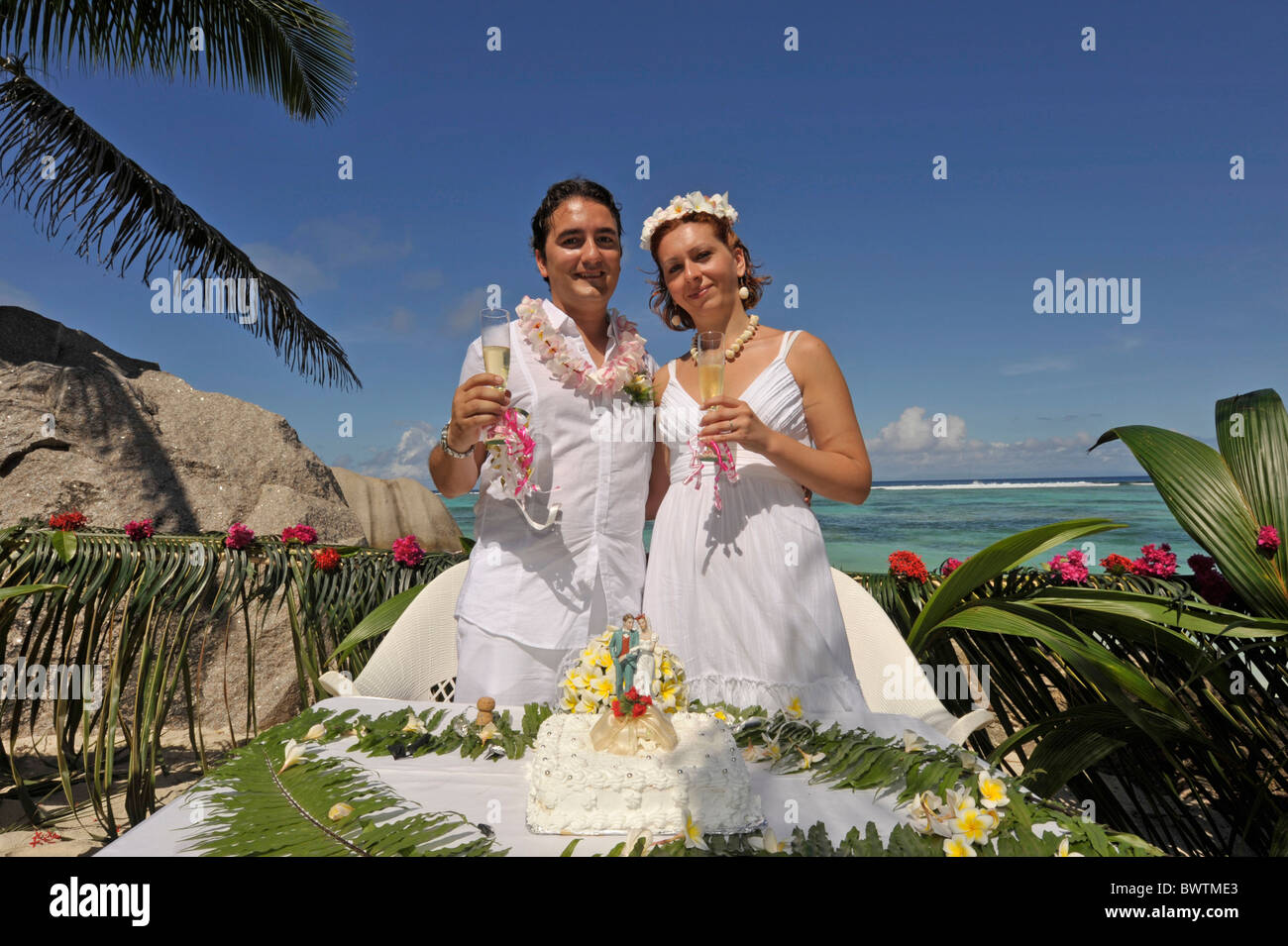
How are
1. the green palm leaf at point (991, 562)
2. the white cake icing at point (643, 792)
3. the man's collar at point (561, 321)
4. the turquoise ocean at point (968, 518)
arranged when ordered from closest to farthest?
the white cake icing at point (643, 792)
the man's collar at point (561, 321)
the green palm leaf at point (991, 562)
the turquoise ocean at point (968, 518)

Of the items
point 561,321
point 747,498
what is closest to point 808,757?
point 747,498

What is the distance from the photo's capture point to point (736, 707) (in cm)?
217

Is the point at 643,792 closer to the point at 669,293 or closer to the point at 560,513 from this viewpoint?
the point at 560,513

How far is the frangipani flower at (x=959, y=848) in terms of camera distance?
Answer: 4.16 ft

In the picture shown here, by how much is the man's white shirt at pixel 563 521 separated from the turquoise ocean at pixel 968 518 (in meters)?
23.8

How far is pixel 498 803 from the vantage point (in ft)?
5.28

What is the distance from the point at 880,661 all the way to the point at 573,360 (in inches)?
67.1

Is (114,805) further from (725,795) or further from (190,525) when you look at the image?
(725,795)

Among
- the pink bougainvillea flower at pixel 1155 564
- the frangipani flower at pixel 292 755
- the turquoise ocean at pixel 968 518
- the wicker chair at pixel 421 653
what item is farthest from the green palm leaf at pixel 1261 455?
the turquoise ocean at pixel 968 518

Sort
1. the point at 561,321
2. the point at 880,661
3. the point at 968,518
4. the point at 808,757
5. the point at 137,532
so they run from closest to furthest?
the point at 808,757
the point at 561,321
the point at 880,661
the point at 137,532
the point at 968,518

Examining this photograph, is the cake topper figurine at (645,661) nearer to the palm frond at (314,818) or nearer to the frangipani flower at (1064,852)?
the palm frond at (314,818)

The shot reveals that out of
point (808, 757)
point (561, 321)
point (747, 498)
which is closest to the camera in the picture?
point (808, 757)
